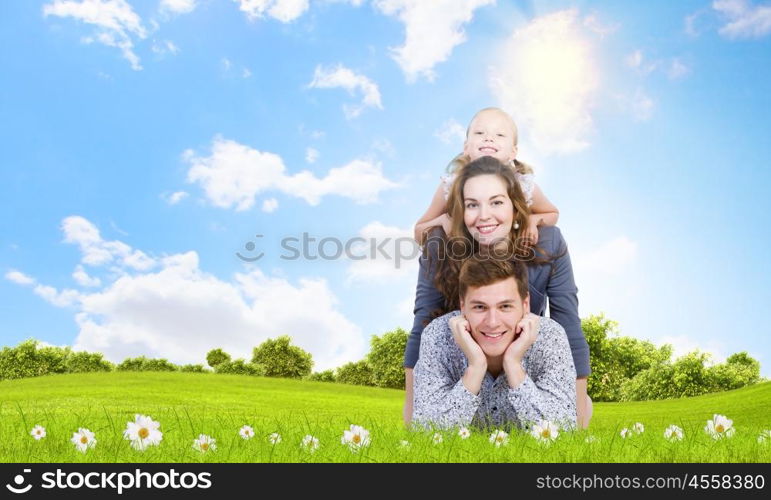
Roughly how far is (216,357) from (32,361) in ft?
26.0

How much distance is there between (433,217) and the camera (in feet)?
20.4

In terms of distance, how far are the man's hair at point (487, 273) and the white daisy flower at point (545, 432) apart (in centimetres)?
94

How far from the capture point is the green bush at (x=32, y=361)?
30469 mm

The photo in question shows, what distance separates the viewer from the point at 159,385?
18.9 meters

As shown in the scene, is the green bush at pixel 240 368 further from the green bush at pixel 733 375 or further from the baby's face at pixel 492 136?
the baby's face at pixel 492 136

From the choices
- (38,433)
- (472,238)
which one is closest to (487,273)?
(472,238)

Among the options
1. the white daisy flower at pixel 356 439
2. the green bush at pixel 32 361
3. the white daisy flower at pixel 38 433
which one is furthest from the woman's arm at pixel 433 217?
the green bush at pixel 32 361

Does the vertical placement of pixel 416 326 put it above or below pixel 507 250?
below

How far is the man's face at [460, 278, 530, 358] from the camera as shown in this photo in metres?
5.12

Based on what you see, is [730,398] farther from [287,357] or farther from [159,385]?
[287,357]

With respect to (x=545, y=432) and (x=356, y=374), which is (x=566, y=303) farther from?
(x=356, y=374)

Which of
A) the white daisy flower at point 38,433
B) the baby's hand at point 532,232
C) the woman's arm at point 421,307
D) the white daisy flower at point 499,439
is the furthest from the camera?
the woman's arm at point 421,307
